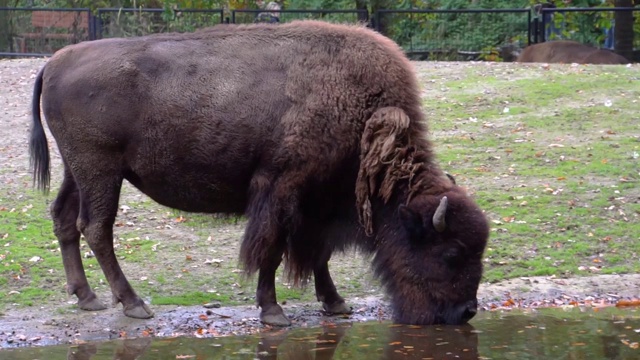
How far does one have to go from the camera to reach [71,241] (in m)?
8.61

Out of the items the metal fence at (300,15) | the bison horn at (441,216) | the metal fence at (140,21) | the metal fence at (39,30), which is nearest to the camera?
the bison horn at (441,216)

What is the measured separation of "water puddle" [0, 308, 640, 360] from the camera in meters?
6.91

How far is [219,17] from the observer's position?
23875 millimetres

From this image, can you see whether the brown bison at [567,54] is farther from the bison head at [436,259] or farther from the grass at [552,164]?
the bison head at [436,259]

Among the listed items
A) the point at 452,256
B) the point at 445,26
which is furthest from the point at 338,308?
the point at 445,26

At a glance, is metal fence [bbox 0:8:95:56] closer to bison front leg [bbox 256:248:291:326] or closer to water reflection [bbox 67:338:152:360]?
bison front leg [bbox 256:248:291:326]

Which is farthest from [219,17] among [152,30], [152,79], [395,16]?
[152,79]

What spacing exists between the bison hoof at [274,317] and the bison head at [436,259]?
2.87 feet

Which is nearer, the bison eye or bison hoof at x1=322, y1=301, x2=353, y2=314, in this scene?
the bison eye

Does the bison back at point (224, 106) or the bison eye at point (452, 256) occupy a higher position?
the bison back at point (224, 106)

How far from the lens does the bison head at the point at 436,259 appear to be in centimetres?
759

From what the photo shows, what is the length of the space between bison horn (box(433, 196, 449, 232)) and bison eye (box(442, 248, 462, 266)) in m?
0.17

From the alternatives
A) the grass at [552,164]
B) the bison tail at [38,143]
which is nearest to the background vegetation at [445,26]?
the grass at [552,164]

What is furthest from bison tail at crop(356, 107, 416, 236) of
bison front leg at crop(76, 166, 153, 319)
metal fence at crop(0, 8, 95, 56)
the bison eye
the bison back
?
metal fence at crop(0, 8, 95, 56)
